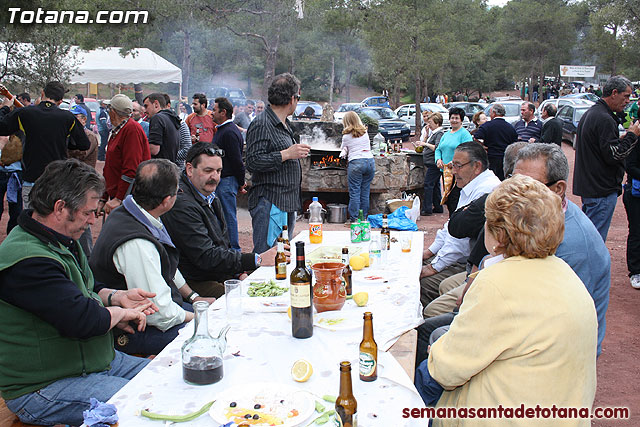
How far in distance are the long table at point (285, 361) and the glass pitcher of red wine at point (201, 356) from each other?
1.3 inches

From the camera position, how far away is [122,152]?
5.66 metres

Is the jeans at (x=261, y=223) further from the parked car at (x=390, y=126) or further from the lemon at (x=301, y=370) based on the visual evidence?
the parked car at (x=390, y=126)

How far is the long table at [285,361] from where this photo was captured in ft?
6.28

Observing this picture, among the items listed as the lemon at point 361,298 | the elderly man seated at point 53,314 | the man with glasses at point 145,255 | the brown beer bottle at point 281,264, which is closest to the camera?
the elderly man seated at point 53,314

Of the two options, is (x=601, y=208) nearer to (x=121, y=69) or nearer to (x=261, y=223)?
(x=261, y=223)

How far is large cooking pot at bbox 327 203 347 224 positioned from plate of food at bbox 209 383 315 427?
23.8 ft

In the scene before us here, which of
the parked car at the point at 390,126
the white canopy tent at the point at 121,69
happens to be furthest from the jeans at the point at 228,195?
the parked car at the point at 390,126

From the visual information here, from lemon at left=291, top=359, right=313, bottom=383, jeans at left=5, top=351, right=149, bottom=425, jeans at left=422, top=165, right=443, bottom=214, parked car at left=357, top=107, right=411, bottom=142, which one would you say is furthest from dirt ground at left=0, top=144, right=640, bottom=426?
parked car at left=357, top=107, right=411, bottom=142

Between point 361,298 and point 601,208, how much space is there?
3880mm

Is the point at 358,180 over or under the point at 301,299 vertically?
under

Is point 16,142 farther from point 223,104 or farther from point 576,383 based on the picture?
point 576,383

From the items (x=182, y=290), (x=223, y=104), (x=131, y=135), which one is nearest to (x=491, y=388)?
(x=182, y=290)

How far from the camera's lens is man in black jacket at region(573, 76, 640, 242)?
5402mm

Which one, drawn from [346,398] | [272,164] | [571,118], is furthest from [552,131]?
[571,118]
